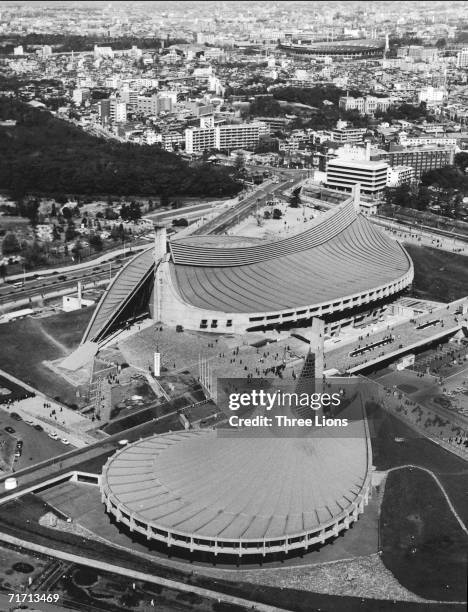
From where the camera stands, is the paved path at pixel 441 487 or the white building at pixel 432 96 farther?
the white building at pixel 432 96

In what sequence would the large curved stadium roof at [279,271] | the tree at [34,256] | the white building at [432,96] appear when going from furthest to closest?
the white building at [432,96] → the tree at [34,256] → the large curved stadium roof at [279,271]

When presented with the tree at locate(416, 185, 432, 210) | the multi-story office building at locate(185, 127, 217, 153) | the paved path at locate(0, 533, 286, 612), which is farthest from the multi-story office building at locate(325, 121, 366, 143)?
the paved path at locate(0, 533, 286, 612)

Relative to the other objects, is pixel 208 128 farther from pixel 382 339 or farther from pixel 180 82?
pixel 382 339

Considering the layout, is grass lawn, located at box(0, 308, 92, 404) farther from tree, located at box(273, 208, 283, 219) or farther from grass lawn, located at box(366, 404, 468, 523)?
tree, located at box(273, 208, 283, 219)

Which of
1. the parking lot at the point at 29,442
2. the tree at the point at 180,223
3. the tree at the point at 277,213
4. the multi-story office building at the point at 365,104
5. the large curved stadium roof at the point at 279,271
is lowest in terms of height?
the tree at the point at 180,223

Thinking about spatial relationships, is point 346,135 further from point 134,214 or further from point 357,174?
point 134,214

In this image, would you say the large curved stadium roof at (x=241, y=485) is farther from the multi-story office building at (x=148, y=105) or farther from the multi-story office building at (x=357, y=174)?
the multi-story office building at (x=148, y=105)

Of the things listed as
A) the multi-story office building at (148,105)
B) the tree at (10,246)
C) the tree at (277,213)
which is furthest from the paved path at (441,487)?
the multi-story office building at (148,105)
